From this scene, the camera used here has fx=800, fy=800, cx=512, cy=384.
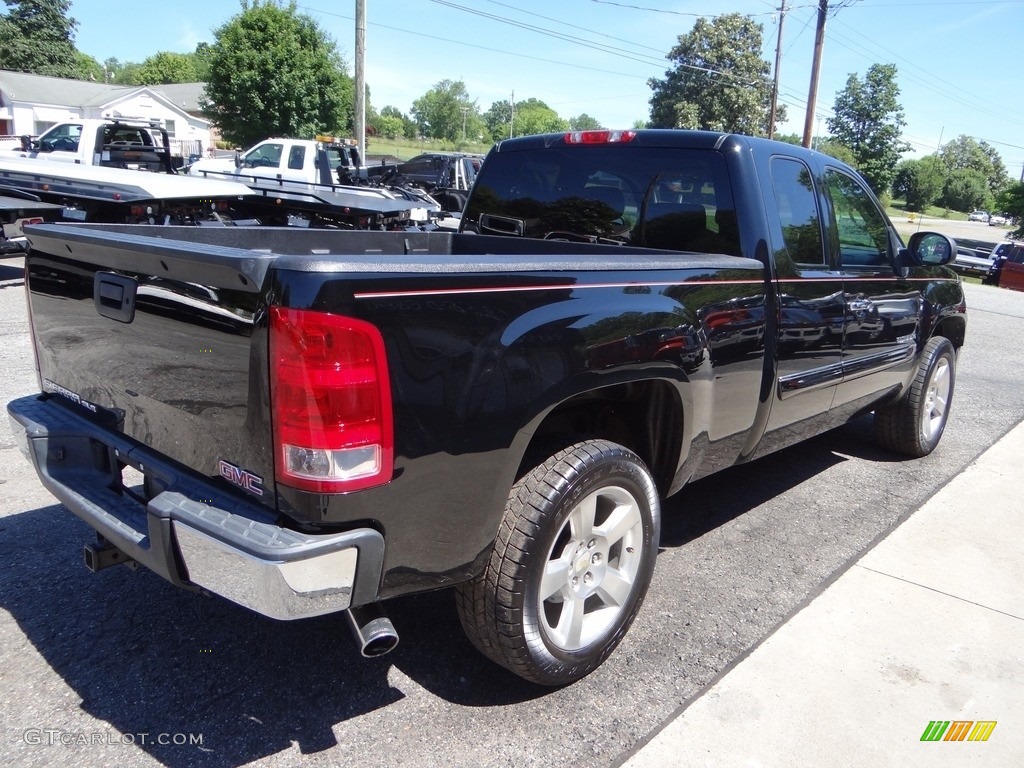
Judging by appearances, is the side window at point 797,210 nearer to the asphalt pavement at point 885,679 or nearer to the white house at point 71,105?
the asphalt pavement at point 885,679

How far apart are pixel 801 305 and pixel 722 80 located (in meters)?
59.9

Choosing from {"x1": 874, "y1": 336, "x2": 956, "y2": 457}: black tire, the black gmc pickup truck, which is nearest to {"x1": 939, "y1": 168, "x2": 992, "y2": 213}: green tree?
{"x1": 874, "y1": 336, "x2": 956, "y2": 457}: black tire

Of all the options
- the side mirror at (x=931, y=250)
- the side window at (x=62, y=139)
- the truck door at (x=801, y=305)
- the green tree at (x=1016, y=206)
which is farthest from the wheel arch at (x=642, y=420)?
the green tree at (x=1016, y=206)

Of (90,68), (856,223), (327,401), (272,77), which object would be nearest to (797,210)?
(856,223)

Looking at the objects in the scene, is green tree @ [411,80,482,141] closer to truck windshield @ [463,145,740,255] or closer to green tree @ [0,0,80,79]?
green tree @ [0,0,80,79]

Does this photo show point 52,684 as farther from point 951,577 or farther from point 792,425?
point 951,577

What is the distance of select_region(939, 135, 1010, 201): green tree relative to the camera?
111225mm

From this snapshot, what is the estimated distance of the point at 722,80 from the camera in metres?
57.8

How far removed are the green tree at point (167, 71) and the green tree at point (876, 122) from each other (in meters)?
75.1

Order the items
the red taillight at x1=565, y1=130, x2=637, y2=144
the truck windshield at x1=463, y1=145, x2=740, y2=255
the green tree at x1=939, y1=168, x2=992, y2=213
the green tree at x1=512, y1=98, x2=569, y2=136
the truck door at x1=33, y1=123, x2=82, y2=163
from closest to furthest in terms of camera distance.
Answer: the truck windshield at x1=463, y1=145, x2=740, y2=255 → the red taillight at x1=565, y1=130, x2=637, y2=144 → the truck door at x1=33, y1=123, x2=82, y2=163 → the green tree at x1=939, y1=168, x2=992, y2=213 → the green tree at x1=512, y1=98, x2=569, y2=136

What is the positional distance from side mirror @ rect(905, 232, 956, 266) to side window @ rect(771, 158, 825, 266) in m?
1.08

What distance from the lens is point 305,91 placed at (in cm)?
3450

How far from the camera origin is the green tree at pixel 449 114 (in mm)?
130625

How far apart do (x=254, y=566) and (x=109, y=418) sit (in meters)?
1.07
